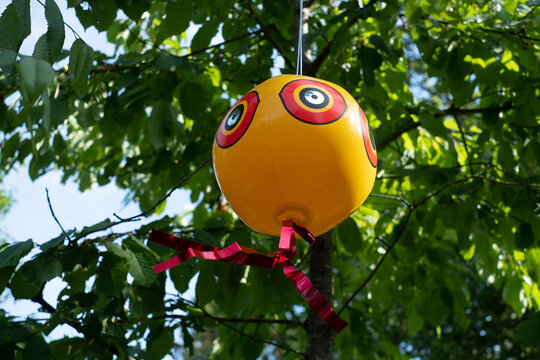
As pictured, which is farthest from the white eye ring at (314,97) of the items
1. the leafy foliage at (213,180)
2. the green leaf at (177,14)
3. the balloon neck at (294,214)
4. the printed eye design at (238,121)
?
the green leaf at (177,14)

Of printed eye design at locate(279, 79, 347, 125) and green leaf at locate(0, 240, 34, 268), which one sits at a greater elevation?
printed eye design at locate(279, 79, 347, 125)

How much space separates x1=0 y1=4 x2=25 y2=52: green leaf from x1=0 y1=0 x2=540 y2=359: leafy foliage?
2cm

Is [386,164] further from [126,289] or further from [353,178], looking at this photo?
[353,178]

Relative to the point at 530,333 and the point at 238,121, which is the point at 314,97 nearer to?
the point at 238,121

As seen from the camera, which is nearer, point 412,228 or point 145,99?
point 145,99

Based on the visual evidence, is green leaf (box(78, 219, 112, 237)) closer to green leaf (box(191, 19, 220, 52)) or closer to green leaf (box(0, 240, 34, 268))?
green leaf (box(0, 240, 34, 268))

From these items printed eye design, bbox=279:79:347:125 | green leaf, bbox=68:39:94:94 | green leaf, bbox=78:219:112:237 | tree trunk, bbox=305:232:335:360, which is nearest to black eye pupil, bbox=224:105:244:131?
printed eye design, bbox=279:79:347:125

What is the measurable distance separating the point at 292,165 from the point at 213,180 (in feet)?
6.02

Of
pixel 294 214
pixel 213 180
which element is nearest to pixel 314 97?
pixel 294 214

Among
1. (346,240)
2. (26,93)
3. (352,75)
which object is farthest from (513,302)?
(26,93)

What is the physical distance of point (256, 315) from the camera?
3475 millimetres

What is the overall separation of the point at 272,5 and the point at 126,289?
1.44 meters

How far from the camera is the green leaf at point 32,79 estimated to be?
0.92 m

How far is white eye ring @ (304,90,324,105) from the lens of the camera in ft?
4.67
